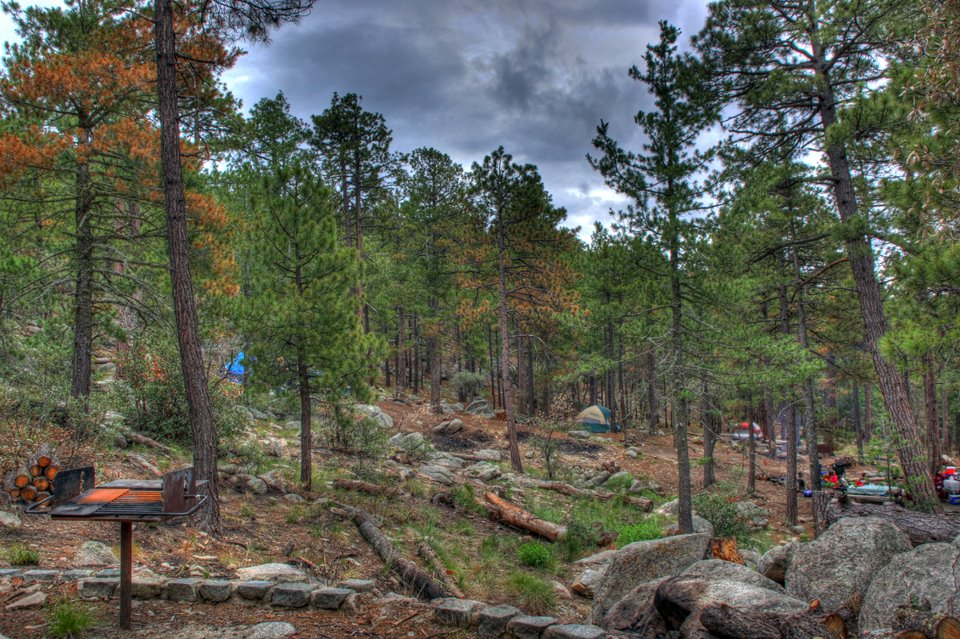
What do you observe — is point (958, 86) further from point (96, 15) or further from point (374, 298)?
point (374, 298)

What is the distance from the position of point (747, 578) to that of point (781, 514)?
13.1 m

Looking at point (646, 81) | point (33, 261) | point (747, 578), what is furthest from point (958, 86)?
point (33, 261)

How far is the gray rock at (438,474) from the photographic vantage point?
13.8m

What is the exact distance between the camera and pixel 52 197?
10727 mm

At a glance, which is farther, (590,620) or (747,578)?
(590,620)

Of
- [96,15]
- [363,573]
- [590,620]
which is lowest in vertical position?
[590,620]

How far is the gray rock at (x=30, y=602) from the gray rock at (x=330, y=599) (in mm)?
2175

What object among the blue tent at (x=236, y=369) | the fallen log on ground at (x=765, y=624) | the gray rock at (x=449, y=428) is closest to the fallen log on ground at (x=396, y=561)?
the fallen log on ground at (x=765, y=624)

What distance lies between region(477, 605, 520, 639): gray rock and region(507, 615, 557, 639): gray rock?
2.2 inches

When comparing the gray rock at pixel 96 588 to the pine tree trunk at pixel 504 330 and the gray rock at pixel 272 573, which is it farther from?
the pine tree trunk at pixel 504 330

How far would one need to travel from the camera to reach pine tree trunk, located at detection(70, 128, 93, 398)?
978 cm

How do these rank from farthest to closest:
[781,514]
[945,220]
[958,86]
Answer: [781,514], [945,220], [958,86]

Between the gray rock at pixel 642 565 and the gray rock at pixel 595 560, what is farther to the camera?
the gray rock at pixel 595 560

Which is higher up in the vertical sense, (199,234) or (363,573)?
(199,234)
